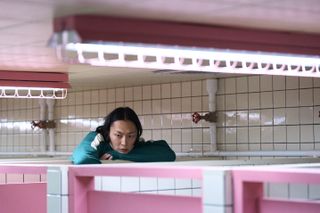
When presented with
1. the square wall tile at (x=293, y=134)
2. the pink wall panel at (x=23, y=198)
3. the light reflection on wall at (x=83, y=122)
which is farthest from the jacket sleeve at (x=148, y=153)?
the light reflection on wall at (x=83, y=122)

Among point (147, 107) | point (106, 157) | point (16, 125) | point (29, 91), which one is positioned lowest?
point (106, 157)

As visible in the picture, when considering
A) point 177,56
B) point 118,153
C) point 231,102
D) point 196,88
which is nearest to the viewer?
point 177,56

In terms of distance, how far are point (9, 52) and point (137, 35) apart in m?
1.93

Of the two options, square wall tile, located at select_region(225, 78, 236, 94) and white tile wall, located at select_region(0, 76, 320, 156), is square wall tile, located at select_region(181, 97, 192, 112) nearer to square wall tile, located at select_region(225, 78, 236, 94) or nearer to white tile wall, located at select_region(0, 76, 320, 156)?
white tile wall, located at select_region(0, 76, 320, 156)

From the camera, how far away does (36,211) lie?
13.2 ft

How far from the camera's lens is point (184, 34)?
10.5 ft

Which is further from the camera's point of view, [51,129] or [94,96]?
[51,129]

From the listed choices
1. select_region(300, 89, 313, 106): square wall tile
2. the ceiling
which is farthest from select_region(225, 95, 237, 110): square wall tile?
the ceiling

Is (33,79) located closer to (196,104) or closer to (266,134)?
(196,104)

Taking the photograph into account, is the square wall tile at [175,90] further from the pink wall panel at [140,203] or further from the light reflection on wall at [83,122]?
the pink wall panel at [140,203]

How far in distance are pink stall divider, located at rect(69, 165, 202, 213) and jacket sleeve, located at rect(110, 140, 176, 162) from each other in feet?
4.60

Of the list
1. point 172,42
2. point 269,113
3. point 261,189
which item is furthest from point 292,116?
point 261,189

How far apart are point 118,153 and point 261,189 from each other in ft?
7.52

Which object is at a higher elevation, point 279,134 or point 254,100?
point 254,100
